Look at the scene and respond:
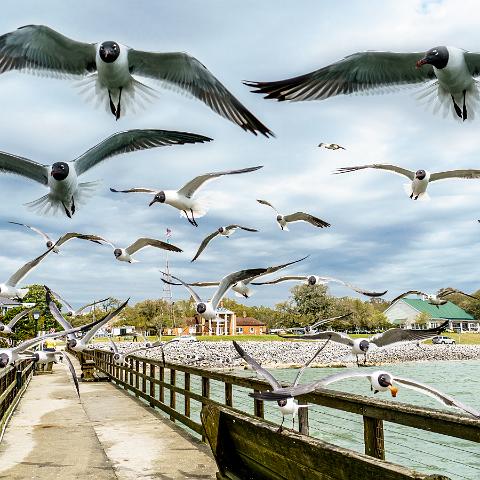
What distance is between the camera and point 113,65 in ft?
12.2

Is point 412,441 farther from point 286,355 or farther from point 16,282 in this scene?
point 286,355

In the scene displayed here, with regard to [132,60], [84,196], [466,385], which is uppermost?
[132,60]

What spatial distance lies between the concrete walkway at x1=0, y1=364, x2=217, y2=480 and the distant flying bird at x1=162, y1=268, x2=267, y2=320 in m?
1.53

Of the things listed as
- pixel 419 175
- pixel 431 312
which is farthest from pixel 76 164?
pixel 431 312

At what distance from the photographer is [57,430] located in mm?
8484

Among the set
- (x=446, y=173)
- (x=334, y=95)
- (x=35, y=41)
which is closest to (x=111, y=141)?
(x=35, y=41)

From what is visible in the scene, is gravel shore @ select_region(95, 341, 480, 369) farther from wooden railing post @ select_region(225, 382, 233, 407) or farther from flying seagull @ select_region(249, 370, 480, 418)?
flying seagull @ select_region(249, 370, 480, 418)

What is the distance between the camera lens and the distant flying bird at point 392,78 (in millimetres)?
3443

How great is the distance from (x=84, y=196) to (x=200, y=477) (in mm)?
2895

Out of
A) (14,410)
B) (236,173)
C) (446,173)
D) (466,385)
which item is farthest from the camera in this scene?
(466,385)

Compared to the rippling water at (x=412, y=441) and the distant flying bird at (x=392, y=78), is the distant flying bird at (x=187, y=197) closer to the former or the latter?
the distant flying bird at (x=392, y=78)

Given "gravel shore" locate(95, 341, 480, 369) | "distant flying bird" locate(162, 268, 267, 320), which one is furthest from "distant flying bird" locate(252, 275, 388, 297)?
"gravel shore" locate(95, 341, 480, 369)

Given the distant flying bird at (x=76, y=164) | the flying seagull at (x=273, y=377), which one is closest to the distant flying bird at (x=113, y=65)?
the distant flying bird at (x=76, y=164)

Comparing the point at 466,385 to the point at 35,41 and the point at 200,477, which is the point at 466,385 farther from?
the point at 35,41
